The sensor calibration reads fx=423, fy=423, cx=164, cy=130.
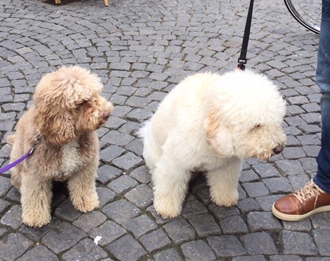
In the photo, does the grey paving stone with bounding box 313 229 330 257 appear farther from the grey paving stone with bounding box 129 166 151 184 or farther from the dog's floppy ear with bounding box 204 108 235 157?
the grey paving stone with bounding box 129 166 151 184

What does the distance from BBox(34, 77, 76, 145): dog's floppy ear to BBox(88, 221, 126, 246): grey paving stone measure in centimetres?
83

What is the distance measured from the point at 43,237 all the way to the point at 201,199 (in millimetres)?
1265

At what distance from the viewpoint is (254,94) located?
8.20ft

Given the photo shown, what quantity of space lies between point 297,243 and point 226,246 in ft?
Answer: 1.72

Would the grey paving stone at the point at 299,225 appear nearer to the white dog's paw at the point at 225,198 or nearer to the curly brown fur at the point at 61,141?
the white dog's paw at the point at 225,198

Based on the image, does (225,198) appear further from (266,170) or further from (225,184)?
(266,170)

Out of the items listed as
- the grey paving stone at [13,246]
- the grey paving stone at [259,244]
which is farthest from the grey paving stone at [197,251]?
the grey paving stone at [13,246]

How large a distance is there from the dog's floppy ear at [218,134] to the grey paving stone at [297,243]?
96 centimetres

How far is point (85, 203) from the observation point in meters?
3.28

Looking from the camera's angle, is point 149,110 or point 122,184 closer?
point 122,184

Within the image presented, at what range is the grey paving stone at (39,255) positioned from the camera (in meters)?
2.93

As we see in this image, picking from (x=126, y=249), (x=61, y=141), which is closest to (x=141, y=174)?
(x=126, y=249)

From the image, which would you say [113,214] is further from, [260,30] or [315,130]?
[260,30]

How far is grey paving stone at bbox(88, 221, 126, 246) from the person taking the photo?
3.08 meters
